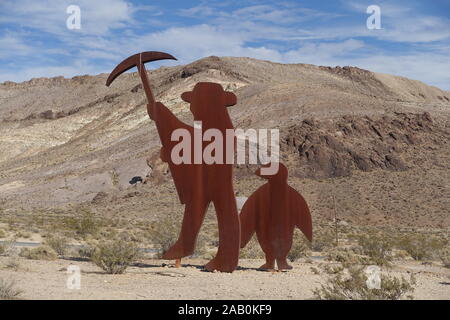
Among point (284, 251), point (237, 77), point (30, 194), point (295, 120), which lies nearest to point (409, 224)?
point (295, 120)

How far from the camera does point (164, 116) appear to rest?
596 inches

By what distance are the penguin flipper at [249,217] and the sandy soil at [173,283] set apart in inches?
35.0

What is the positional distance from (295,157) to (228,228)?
3686 cm

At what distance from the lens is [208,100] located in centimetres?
1463

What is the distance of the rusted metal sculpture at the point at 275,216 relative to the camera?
50.7ft

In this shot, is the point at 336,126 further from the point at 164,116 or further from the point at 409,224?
the point at 164,116

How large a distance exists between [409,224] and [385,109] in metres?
22.2

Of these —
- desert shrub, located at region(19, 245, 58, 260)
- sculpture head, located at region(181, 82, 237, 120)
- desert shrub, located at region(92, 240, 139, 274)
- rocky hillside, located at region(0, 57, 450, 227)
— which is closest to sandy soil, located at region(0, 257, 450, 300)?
desert shrub, located at region(92, 240, 139, 274)

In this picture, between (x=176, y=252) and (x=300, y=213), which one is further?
(x=300, y=213)

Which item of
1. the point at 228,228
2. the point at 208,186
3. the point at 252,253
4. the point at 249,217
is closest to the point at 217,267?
the point at 228,228

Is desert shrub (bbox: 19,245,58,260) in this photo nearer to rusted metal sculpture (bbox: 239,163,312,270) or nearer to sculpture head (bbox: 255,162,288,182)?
rusted metal sculpture (bbox: 239,163,312,270)

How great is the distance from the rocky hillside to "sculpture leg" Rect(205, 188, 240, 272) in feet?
81.8

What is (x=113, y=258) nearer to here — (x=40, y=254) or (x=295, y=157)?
(x=40, y=254)

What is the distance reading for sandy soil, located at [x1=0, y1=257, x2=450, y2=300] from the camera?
436 inches
